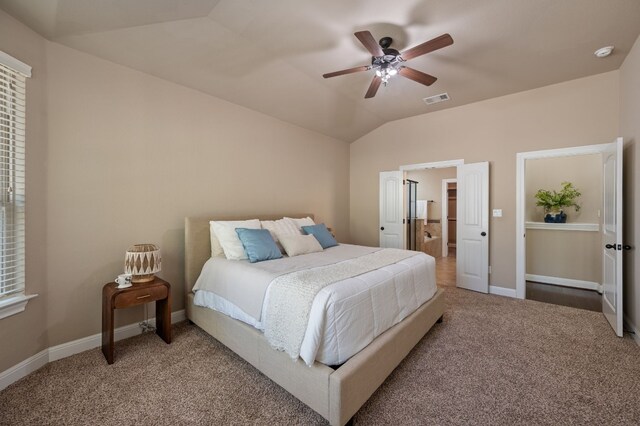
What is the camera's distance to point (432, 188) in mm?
7906

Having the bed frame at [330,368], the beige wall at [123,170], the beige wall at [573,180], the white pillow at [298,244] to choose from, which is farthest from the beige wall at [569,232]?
the beige wall at [123,170]

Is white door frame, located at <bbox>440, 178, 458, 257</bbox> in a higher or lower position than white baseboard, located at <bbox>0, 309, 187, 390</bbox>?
higher

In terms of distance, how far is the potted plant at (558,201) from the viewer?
15.2 ft

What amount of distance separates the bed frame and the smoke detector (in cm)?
304

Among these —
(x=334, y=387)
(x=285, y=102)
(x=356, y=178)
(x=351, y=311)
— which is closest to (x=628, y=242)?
(x=351, y=311)

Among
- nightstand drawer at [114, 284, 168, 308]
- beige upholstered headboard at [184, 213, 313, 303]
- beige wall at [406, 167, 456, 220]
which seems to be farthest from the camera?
beige wall at [406, 167, 456, 220]

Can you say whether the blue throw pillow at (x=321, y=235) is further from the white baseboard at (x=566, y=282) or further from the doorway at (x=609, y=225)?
the white baseboard at (x=566, y=282)

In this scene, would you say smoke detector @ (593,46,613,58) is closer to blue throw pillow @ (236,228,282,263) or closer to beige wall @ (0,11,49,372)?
blue throw pillow @ (236,228,282,263)

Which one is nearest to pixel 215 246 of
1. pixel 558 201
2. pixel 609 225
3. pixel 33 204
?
pixel 33 204

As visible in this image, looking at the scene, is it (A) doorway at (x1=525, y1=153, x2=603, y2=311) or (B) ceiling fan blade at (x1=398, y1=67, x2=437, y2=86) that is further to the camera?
(A) doorway at (x1=525, y1=153, x2=603, y2=311)

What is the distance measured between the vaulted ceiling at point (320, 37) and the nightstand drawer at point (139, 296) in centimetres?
219

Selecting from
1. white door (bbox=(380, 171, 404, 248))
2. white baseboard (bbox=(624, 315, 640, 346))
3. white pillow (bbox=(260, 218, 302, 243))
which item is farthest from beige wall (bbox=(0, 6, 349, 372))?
white baseboard (bbox=(624, 315, 640, 346))

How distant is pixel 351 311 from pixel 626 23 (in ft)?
11.5

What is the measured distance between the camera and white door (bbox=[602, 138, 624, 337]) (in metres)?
2.72
